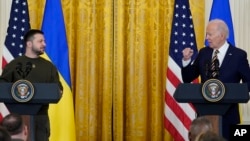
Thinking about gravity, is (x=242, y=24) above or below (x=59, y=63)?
above

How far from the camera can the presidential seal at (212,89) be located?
5.37 metres

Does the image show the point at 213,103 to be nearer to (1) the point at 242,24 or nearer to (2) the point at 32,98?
(2) the point at 32,98

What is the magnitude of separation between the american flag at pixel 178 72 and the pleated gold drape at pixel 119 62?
0.14 meters

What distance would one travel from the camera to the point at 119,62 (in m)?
8.41

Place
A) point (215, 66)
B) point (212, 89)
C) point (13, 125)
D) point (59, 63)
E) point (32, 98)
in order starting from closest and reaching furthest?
point (13, 125)
point (212, 89)
point (215, 66)
point (32, 98)
point (59, 63)

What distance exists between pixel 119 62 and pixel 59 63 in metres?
0.90

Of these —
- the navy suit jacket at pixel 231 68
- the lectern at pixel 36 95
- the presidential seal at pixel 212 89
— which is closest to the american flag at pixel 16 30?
the lectern at pixel 36 95

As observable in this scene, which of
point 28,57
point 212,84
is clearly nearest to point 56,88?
point 28,57

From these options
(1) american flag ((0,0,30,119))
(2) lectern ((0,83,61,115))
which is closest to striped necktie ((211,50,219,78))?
(2) lectern ((0,83,61,115))

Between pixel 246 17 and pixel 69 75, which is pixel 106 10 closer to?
pixel 69 75

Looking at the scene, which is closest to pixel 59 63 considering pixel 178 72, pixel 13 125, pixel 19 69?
pixel 19 69

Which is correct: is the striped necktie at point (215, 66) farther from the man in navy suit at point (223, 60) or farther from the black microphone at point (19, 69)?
the black microphone at point (19, 69)

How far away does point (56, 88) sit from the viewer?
5781 millimetres

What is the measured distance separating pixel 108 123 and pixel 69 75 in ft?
3.12
